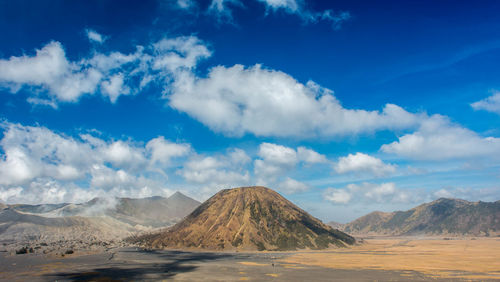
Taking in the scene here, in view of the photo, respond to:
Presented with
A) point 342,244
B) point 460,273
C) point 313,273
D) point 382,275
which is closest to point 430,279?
point 382,275

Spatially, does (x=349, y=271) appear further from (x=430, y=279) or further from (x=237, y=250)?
(x=237, y=250)

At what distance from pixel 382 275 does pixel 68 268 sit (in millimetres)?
88024

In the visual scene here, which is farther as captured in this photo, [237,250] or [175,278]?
[237,250]

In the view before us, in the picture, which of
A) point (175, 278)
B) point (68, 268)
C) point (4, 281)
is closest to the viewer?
point (4, 281)

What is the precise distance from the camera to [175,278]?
73.4 metres

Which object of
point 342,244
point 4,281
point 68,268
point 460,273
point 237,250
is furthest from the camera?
point 342,244

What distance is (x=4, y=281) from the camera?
2648 inches

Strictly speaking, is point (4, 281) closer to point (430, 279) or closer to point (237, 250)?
point (430, 279)


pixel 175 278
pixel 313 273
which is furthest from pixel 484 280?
pixel 175 278

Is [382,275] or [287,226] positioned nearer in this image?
[382,275]

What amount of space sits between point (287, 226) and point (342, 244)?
36.5 m

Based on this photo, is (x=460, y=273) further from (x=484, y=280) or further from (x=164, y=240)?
(x=164, y=240)

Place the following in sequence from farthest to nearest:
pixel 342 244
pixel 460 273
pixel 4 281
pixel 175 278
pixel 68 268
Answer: pixel 342 244 → pixel 68 268 → pixel 460 273 → pixel 175 278 → pixel 4 281

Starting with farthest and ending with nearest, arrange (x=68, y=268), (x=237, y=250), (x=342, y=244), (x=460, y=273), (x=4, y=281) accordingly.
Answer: (x=342, y=244) → (x=237, y=250) → (x=68, y=268) → (x=460, y=273) → (x=4, y=281)
